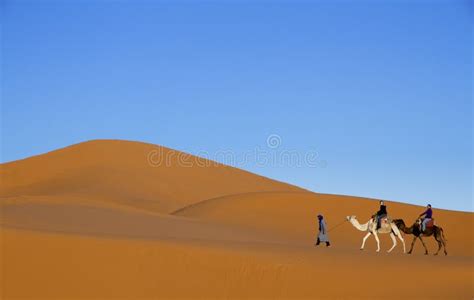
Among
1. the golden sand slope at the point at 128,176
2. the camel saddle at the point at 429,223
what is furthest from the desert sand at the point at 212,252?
the camel saddle at the point at 429,223

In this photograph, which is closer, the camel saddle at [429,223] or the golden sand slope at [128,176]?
the camel saddle at [429,223]

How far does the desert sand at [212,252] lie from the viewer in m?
14.8

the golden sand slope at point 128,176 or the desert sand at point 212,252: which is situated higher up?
the golden sand slope at point 128,176

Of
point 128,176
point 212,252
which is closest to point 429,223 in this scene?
point 212,252

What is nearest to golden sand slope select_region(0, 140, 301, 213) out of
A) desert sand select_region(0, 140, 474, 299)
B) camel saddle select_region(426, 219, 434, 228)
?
desert sand select_region(0, 140, 474, 299)

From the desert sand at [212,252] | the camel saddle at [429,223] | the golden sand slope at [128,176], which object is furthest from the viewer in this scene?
the golden sand slope at [128,176]

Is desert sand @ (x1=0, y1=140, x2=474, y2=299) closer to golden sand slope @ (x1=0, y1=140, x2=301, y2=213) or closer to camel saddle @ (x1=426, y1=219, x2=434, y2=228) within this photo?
golden sand slope @ (x1=0, y1=140, x2=301, y2=213)

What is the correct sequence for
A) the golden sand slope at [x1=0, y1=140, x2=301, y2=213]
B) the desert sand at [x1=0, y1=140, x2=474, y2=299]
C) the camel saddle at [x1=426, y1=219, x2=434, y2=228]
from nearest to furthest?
the desert sand at [x1=0, y1=140, x2=474, y2=299], the camel saddle at [x1=426, y1=219, x2=434, y2=228], the golden sand slope at [x1=0, y1=140, x2=301, y2=213]

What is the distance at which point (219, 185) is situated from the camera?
63594mm

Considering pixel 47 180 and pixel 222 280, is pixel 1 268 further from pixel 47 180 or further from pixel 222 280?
pixel 47 180

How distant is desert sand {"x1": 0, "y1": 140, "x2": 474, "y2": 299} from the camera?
1484 cm

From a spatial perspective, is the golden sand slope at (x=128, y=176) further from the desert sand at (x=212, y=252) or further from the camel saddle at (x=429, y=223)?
the camel saddle at (x=429, y=223)

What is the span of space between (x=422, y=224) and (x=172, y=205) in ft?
100

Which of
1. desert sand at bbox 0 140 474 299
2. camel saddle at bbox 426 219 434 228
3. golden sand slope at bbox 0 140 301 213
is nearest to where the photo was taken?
desert sand at bbox 0 140 474 299
